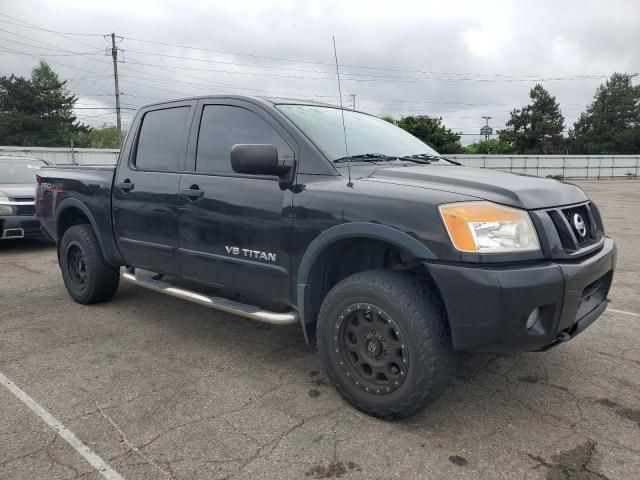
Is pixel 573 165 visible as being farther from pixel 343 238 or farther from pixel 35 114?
pixel 35 114

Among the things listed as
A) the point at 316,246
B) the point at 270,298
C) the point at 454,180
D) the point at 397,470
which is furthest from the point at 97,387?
the point at 454,180

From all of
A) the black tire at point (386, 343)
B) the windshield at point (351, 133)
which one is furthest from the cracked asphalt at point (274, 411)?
the windshield at point (351, 133)

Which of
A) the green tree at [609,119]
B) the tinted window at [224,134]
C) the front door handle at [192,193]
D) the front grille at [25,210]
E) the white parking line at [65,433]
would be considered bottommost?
the white parking line at [65,433]

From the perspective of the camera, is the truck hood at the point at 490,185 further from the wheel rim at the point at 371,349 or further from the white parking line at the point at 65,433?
the white parking line at the point at 65,433

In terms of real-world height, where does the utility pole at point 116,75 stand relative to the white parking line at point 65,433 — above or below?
above

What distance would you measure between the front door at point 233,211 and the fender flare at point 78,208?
47.6 inches

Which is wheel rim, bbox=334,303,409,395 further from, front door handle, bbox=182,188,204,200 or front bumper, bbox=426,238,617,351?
front door handle, bbox=182,188,204,200

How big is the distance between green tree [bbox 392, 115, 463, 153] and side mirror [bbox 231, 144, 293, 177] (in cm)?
4047

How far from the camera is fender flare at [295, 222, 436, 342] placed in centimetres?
254

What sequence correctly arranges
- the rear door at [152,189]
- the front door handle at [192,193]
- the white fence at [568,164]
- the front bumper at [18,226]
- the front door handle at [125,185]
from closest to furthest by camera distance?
1. the front door handle at [192,193]
2. the rear door at [152,189]
3. the front door handle at [125,185]
4. the front bumper at [18,226]
5. the white fence at [568,164]

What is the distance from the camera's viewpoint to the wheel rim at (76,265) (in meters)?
4.85

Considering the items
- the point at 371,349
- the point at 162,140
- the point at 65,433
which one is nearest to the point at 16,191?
the point at 162,140

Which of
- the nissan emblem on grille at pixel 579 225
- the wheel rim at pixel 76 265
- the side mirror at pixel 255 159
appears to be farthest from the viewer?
the wheel rim at pixel 76 265

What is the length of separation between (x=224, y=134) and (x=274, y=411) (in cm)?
189
